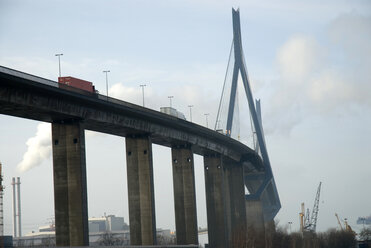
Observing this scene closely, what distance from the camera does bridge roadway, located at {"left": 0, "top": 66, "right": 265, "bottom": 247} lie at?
75.0 meters

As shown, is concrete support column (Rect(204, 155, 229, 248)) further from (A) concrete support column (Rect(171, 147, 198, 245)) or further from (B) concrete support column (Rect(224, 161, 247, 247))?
(B) concrete support column (Rect(224, 161, 247, 247))

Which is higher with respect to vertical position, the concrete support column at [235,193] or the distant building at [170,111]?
the distant building at [170,111]

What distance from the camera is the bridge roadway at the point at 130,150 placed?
7500 cm

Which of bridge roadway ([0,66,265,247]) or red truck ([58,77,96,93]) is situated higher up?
red truck ([58,77,96,93])

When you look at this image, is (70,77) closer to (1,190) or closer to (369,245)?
(1,190)

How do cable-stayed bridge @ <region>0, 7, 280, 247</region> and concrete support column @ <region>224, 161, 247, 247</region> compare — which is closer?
cable-stayed bridge @ <region>0, 7, 280, 247</region>

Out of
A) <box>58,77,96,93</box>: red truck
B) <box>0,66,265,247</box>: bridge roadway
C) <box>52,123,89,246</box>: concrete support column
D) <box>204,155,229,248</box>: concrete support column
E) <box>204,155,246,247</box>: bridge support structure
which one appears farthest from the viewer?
<box>204,155,229,248</box>: concrete support column

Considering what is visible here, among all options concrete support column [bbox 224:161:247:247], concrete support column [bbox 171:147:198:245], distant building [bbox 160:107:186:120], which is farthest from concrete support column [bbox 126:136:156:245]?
concrete support column [bbox 224:161:247:247]

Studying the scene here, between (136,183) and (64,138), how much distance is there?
18434 millimetres

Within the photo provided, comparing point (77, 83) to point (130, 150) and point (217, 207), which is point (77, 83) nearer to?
point (130, 150)

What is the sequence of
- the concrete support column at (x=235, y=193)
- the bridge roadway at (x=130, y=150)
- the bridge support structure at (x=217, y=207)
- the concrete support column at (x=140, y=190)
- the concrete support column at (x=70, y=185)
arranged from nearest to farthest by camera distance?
the bridge roadway at (x=130, y=150) < the concrete support column at (x=70, y=185) < the concrete support column at (x=140, y=190) < the bridge support structure at (x=217, y=207) < the concrete support column at (x=235, y=193)

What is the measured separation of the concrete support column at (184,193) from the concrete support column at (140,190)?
1497 centimetres

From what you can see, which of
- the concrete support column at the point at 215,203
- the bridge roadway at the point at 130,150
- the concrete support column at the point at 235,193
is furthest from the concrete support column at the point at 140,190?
the concrete support column at the point at 235,193

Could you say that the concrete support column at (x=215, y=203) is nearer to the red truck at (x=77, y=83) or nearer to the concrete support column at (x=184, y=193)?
the concrete support column at (x=184, y=193)
